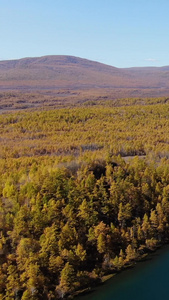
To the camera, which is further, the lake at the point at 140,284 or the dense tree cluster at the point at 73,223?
the lake at the point at 140,284

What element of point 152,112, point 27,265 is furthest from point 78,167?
point 152,112

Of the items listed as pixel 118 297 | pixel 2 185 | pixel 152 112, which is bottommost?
pixel 118 297

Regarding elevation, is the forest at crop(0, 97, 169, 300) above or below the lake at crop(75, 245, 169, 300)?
above

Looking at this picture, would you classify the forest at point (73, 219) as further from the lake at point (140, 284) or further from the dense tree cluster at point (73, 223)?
the lake at point (140, 284)

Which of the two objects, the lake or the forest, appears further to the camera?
the lake

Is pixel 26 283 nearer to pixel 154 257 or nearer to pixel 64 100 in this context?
pixel 154 257

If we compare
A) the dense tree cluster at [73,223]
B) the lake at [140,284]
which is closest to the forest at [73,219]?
the dense tree cluster at [73,223]

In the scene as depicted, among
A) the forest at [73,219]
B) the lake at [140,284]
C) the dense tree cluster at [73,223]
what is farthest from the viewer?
the lake at [140,284]

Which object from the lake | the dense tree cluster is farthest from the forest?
the lake

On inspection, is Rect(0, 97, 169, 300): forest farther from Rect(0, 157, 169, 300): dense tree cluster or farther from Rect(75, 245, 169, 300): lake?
Rect(75, 245, 169, 300): lake
